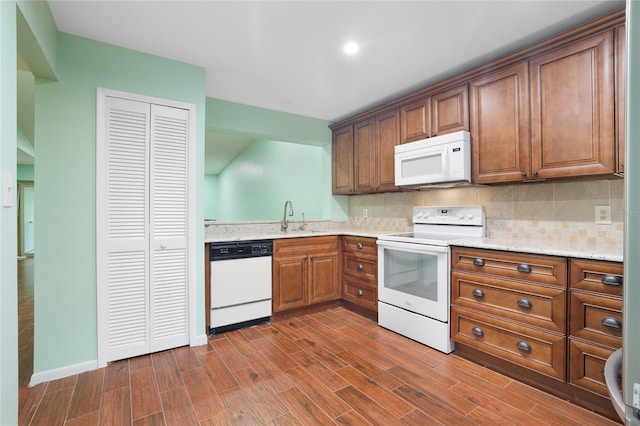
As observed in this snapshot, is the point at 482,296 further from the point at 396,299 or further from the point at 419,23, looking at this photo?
the point at 419,23

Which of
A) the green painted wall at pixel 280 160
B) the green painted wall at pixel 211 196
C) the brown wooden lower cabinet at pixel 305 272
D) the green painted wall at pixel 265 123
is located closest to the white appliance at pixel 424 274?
the brown wooden lower cabinet at pixel 305 272

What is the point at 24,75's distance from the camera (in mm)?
3070

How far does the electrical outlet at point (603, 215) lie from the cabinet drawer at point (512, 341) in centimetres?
87

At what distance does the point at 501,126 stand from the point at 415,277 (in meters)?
1.38

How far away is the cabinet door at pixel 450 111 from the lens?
2.59 m

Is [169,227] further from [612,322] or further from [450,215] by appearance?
[612,322]

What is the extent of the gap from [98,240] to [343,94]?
8.37 feet

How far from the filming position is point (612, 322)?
163 centimetres

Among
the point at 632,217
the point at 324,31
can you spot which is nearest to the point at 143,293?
the point at 324,31

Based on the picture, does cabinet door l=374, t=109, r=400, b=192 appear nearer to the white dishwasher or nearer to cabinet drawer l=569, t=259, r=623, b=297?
the white dishwasher

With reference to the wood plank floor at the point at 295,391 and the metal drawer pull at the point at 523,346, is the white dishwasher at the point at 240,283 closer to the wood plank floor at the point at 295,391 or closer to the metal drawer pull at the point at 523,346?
the wood plank floor at the point at 295,391

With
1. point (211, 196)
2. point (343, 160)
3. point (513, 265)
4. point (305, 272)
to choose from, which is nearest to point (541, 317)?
point (513, 265)

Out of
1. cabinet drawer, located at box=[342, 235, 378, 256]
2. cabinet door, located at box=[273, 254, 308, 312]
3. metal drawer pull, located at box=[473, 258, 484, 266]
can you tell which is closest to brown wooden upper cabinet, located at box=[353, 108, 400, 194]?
cabinet drawer, located at box=[342, 235, 378, 256]

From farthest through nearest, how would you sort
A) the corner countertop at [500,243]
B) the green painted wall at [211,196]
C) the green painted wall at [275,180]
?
the green painted wall at [211,196]
the green painted wall at [275,180]
the corner countertop at [500,243]
